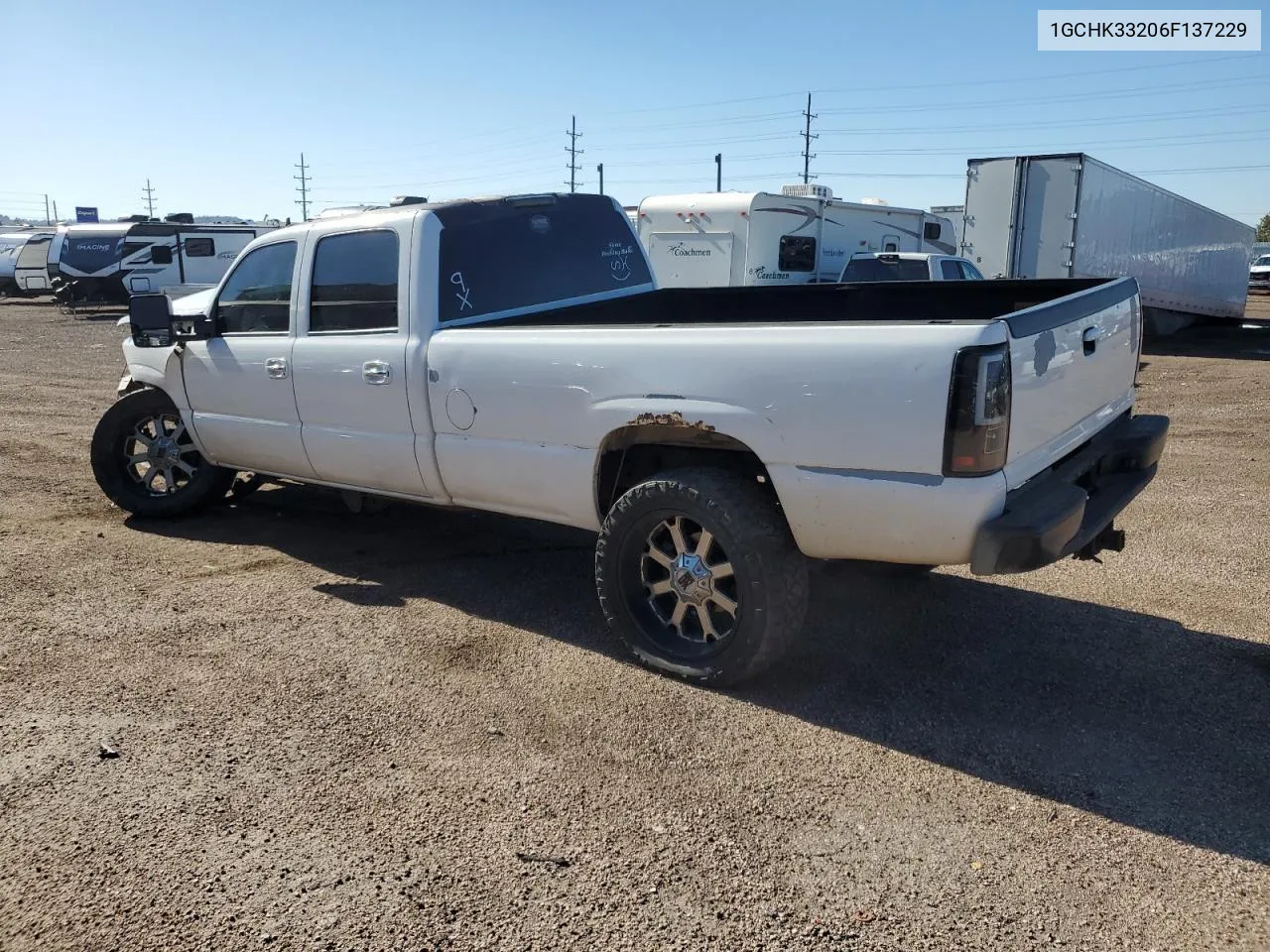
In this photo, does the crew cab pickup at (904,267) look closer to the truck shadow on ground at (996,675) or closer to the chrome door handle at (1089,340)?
the truck shadow on ground at (996,675)

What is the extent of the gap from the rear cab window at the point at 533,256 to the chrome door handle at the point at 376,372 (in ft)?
1.20

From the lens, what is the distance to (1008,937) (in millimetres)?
2611

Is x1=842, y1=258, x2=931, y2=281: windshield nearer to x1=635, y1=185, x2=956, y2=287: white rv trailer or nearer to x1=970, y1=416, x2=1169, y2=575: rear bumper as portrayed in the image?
x1=635, y1=185, x2=956, y2=287: white rv trailer

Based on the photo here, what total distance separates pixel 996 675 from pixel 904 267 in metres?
11.9

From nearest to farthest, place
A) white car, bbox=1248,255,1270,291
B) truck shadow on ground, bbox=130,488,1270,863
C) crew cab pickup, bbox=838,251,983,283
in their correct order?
truck shadow on ground, bbox=130,488,1270,863
crew cab pickup, bbox=838,251,983,283
white car, bbox=1248,255,1270,291

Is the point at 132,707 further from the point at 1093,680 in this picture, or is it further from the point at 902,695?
the point at 1093,680

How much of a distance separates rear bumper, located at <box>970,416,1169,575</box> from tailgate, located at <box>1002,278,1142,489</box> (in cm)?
7

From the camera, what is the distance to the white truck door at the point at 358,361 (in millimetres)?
4973

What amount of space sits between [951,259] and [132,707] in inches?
543

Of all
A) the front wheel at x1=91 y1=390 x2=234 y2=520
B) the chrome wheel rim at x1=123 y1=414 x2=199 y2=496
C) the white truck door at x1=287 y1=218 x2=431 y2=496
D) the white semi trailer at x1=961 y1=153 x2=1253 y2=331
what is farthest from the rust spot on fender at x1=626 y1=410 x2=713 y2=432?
the white semi trailer at x1=961 y1=153 x2=1253 y2=331

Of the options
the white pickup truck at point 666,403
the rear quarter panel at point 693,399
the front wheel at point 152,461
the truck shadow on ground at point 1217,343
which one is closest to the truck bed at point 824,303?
the white pickup truck at point 666,403

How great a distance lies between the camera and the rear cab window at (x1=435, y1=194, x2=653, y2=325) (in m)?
5.05

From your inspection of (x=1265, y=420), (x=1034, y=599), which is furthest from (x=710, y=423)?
(x=1265, y=420)

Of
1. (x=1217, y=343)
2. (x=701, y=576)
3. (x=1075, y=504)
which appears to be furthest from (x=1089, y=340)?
(x=1217, y=343)
